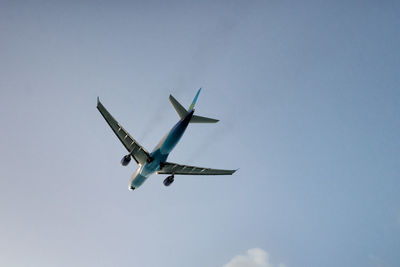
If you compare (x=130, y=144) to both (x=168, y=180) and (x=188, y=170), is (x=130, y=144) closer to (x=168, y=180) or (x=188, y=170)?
(x=168, y=180)

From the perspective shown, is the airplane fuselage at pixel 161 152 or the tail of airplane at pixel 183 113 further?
the tail of airplane at pixel 183 113

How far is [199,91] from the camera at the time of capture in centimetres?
2822

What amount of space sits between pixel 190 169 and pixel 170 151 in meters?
6.31

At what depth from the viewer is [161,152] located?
2847cm

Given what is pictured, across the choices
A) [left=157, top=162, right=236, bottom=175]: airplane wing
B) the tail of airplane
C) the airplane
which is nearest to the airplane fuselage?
the airplane

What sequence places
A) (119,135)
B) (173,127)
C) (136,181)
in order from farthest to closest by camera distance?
(136,181)
(119,135)
(173,127)

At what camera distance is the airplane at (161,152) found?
26592 millimetres

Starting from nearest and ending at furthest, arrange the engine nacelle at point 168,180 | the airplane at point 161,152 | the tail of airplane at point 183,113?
the airplane at point 161,152, the tail of airplane at point 183,113, the engine nacelle at point 168,180

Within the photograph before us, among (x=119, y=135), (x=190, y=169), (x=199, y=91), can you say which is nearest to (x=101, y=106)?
Answer: (x=119, y=135)

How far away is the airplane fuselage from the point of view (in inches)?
1029

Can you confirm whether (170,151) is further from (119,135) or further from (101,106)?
(101,106)

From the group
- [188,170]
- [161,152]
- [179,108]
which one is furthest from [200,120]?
[188,170]

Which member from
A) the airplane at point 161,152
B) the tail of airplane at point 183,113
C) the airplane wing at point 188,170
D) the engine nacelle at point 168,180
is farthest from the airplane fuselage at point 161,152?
the engine nacelle at point 168,180

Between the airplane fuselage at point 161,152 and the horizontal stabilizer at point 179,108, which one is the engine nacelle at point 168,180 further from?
the horizontal stabilizer at point 179,108
